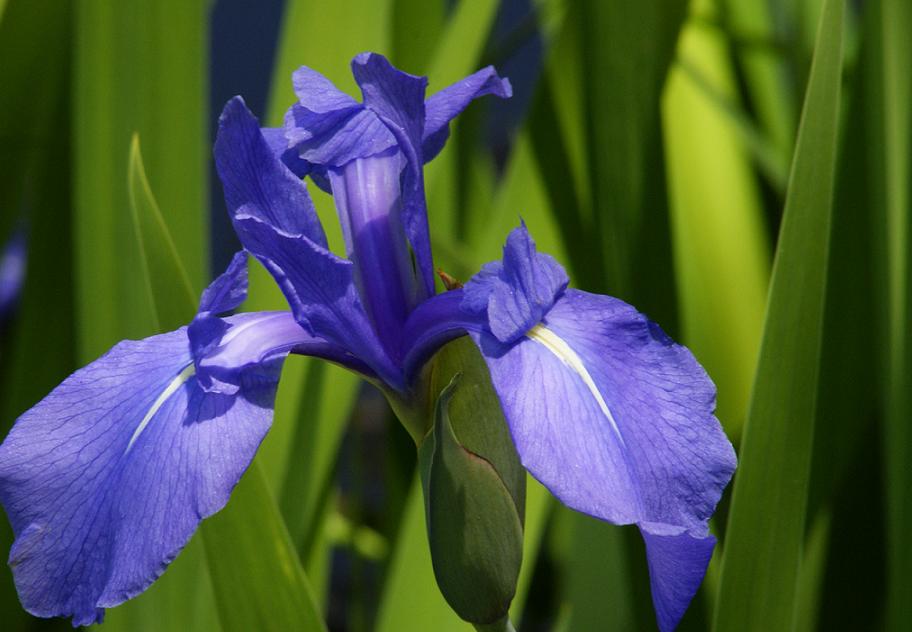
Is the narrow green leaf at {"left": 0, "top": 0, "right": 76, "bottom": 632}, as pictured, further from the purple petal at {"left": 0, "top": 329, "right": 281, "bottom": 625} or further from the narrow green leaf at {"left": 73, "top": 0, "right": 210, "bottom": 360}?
the purple petal at {"left": 0, "top": 329, "right": 281, "bottom": 625}

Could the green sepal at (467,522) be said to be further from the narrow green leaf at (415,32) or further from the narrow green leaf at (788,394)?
the narrow green leaf at (415,32)

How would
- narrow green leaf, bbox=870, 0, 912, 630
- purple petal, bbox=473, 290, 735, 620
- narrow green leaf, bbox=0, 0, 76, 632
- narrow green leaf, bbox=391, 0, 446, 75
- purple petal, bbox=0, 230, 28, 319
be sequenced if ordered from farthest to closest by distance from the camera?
purple petal, bbox=0, 230, 28, 319, narrow green leaf, bbox=391, 0, 446, 75, narrow green leaf, bbox=0, 0, 76, 632, narrow green leaf, bbox=870, 0, 912, 630, purple petal, bbox=473, 290, 735, 620

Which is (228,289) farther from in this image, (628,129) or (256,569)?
(628,129)

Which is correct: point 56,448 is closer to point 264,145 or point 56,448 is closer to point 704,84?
point 264,145

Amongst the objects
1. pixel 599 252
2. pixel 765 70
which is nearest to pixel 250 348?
pixel 599 252

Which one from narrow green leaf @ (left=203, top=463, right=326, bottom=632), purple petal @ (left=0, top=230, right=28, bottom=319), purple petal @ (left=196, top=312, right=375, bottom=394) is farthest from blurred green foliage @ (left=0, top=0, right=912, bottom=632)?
purple petal @ (left=0, top=230, right=28, bottom=319)

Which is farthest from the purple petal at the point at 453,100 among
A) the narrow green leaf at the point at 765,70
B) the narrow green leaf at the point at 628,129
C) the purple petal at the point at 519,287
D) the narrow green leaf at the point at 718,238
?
the narrow green leaf at the point at 765,70
